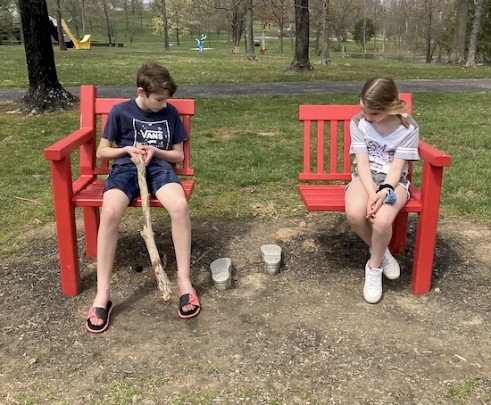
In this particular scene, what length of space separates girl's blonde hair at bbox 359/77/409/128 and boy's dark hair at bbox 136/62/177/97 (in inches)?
43.2

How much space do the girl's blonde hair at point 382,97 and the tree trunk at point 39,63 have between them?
6476 mm

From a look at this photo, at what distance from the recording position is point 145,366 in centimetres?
242

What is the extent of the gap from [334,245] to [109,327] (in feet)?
5.51

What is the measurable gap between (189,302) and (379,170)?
1.32m

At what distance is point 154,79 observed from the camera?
2.93m

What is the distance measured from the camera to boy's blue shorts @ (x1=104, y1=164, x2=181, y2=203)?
2.96 m

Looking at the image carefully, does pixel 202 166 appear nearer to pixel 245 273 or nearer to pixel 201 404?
pixel 245 273

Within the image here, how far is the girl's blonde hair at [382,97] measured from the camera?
2863 mm

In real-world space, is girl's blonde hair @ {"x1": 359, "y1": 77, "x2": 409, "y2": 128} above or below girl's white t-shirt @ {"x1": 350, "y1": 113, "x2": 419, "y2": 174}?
above

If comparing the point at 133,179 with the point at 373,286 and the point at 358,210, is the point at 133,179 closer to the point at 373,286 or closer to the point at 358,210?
the point at 358,210

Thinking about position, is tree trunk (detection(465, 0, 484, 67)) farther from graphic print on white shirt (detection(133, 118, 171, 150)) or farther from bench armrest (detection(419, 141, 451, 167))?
graphic print on white shirt (detection(133, 118, 171, 150))

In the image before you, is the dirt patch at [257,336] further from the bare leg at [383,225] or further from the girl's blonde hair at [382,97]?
the girl's blonde hair at [382,97]

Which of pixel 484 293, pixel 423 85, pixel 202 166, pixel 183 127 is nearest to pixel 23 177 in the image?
pixel 202 166

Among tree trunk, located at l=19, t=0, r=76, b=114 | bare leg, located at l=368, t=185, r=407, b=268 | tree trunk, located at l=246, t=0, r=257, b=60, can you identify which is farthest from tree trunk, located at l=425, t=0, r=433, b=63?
bare leg, located at l=368, t=185, r=407, b=268
